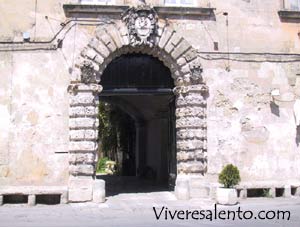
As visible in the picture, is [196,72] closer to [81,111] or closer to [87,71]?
[87,71]

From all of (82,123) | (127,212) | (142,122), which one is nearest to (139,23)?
(82,123)

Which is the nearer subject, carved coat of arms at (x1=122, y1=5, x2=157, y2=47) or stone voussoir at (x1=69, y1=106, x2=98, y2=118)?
stone voussoir at (x1=69, y1=106, x2=98, y2=118)

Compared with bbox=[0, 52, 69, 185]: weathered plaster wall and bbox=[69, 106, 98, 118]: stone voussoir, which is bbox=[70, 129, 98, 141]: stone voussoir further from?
bbox=[69, 106, 98, 118]: stone voussoir

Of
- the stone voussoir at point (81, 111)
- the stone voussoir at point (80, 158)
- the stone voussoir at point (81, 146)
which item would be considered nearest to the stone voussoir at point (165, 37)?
the stone voussoir at point (81, 111)

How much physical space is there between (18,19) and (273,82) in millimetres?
7429

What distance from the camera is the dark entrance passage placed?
14.1 m

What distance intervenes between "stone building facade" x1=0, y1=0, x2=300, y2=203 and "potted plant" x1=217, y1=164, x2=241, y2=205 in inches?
25.5

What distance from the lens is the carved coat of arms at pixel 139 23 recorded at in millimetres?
13359

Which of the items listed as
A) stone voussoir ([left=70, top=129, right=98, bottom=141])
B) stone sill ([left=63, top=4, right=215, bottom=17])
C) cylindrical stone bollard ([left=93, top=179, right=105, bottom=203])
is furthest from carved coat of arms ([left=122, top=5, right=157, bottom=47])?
cylindrical stone bollard ([left=93, top=179, right=105, bottom=203])

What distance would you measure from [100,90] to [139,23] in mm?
2135

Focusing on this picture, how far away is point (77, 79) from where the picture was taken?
13.1 metres

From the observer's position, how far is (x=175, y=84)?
14.1 m

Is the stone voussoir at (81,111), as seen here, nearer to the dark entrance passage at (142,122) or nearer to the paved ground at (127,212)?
the dark entrance passage at (142,122)

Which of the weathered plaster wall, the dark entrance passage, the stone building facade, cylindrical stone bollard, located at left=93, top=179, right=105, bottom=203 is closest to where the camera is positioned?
cylindrical stone bollard, located at left=93, top=179, right=105, bottom=203
